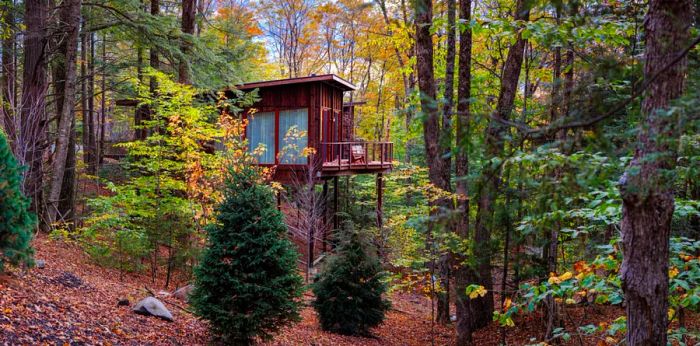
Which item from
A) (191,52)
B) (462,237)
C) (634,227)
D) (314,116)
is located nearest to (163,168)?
(191,52)

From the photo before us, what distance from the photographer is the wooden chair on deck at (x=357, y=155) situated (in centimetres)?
1633

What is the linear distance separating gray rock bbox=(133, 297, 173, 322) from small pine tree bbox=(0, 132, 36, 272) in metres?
2.43

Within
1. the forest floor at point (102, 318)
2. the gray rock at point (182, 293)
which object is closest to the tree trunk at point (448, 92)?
the forest floor at point (102, 318)

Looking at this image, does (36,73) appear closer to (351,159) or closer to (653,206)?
(351,159)

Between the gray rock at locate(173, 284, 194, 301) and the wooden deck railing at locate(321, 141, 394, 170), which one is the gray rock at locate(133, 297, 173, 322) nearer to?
the gray rock at locate(173, 284, 194, 301)

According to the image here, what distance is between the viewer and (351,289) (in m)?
8.62

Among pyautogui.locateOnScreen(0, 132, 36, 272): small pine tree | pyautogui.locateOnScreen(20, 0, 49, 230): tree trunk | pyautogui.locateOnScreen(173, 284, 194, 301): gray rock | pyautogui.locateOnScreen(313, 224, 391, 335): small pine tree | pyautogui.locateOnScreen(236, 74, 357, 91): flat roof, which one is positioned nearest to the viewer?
pyautogui.locateOnScreen(0, 132, 36, 272): small pine tree

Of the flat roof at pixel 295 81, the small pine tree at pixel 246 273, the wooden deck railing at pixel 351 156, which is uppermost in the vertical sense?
the flat roof at pixel 295 81

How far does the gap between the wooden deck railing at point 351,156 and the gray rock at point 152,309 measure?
863cm

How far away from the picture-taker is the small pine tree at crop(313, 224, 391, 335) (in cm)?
858

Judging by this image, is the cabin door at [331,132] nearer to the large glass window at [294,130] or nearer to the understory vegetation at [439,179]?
the understory vegetation at [439,179]

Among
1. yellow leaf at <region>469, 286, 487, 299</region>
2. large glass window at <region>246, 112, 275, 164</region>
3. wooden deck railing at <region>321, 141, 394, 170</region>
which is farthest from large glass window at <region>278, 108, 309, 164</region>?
yellow leaf at <region>469, 286, 487, 299</region>

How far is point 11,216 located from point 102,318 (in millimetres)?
2014

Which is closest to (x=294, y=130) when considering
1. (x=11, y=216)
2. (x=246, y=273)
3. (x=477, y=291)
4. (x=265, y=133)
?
(x=265, y=133)
